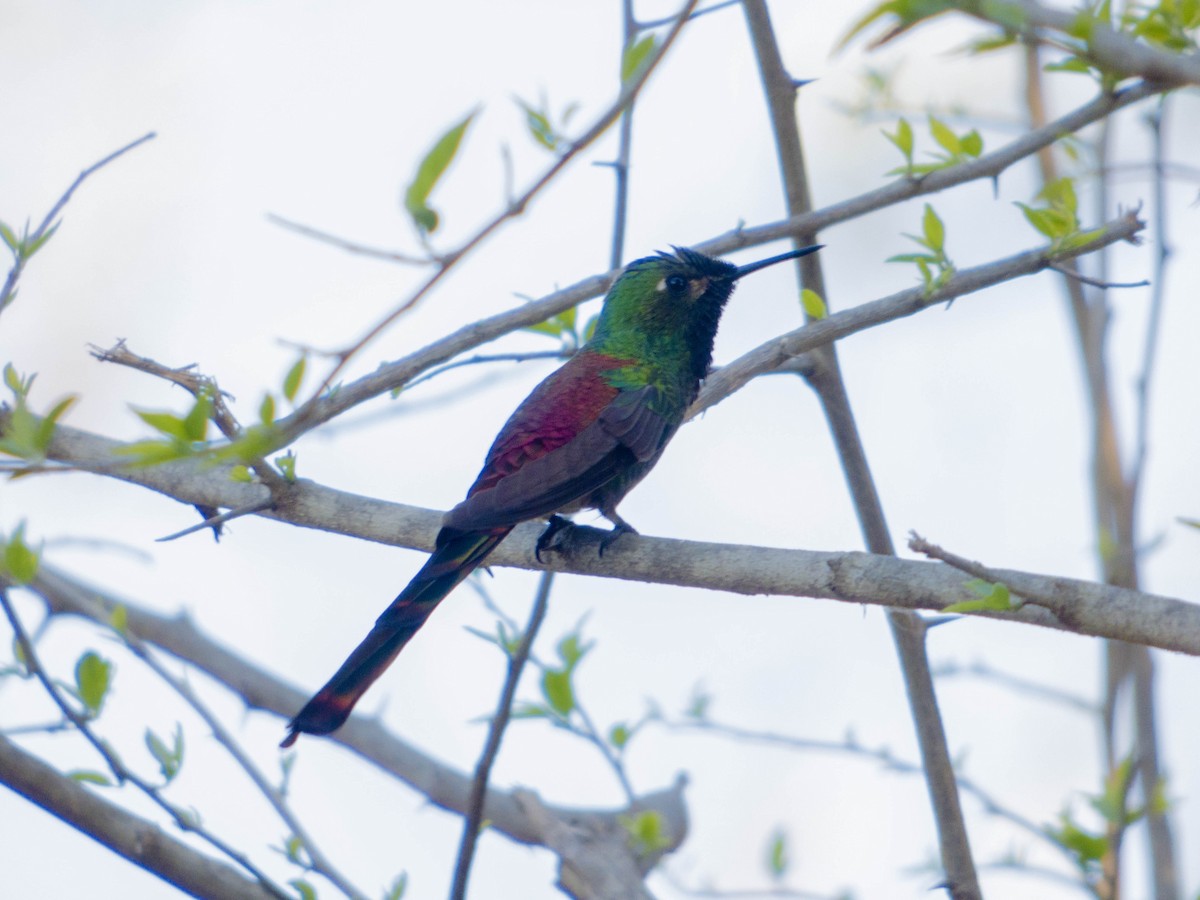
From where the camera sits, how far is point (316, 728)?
347 cm

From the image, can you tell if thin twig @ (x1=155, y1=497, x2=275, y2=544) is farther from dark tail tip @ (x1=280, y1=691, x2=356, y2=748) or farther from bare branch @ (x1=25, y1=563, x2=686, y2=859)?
bare branch @ (x1=25, y1=563, x2=686, y2=859)

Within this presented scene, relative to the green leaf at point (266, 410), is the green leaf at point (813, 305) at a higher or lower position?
higher

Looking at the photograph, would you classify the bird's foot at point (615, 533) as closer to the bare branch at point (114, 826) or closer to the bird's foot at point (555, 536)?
the bird's foot at point (555, 536)

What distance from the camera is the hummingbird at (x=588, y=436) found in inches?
141

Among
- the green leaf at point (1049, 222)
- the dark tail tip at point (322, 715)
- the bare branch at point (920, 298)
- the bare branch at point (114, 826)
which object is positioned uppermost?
the green leaf at point (1049, 222)

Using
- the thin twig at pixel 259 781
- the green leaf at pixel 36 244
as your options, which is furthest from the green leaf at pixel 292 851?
the green leaf at pixel 36 244

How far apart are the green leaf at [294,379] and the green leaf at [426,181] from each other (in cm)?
35

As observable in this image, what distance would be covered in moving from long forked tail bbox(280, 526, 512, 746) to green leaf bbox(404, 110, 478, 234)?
123 cm

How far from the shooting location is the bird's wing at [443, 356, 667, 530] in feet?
11.8

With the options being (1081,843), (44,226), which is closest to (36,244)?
(44,226)

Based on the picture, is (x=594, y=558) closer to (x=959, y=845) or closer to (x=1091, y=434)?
(x=959, y=845)

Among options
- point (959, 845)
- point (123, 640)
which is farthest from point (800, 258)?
point (123, 640)

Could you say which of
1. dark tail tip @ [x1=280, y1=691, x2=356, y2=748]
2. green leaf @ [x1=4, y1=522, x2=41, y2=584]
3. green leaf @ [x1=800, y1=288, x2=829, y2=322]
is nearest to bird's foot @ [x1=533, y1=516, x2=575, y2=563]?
dark tail tip @ [x1=280, y1=691, x2=356, y2=748]

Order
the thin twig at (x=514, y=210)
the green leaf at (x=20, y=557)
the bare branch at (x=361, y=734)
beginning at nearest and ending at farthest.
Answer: the thin twig at (x=514, y=210) → the green leaf at (x=20, y=557) → the bare branch at (x=361, y=734)
